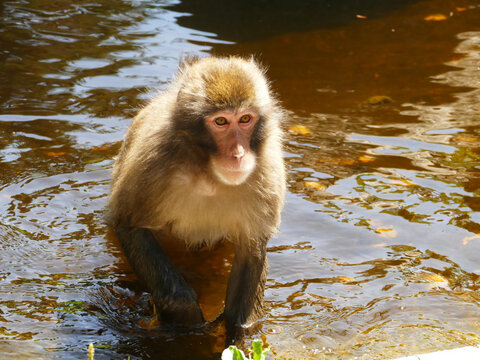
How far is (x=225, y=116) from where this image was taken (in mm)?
3680

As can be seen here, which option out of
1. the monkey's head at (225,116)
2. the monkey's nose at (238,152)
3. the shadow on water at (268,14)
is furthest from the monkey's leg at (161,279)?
the shadow on water at (268,14)

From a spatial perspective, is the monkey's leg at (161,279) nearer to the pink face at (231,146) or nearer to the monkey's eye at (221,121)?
the pink face at (231,146)

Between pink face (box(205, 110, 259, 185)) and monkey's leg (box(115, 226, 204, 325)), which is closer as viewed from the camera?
pink face (box(205, 110, 259, 185))

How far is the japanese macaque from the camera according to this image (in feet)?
12.2

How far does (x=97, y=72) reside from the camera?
7.69 meters

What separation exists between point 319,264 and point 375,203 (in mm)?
899

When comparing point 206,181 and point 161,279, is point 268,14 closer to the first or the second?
point 206,181

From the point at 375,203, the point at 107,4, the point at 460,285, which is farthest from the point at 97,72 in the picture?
the point at 460,285

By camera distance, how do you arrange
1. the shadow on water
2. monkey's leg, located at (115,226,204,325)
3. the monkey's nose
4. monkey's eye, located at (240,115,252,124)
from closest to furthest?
the monkey's nose
monkey's eye, located at (240,115,252,124)
monkey's leg, located at (115,226,204,325)
the shadow on water

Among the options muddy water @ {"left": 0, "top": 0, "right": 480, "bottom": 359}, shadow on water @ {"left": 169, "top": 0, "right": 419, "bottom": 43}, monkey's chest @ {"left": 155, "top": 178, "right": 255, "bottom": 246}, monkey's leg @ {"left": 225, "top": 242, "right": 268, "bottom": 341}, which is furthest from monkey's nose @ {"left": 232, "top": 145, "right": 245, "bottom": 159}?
shadow on water @ {"left": 169, "top": 0, "right": 419, "bottom": 43}

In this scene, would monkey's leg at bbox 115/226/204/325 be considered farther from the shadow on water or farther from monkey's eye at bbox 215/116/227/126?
the shadow on water

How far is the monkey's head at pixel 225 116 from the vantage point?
3.68m

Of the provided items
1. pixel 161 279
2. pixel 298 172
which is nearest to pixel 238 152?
pixel 161 279

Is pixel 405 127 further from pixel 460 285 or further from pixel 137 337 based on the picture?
pixel 137 337
